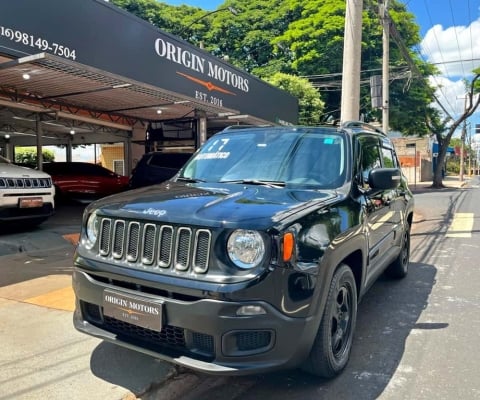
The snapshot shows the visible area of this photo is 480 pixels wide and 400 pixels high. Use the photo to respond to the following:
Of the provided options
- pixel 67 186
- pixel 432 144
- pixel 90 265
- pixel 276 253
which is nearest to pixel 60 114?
pixel 67 186

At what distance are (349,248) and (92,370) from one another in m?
2.09

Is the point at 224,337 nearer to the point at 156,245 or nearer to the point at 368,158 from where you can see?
the point at 156,245

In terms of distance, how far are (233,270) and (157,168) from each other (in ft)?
29.2

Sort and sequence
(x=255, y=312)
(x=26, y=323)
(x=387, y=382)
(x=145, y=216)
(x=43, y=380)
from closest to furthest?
(x=255, y=312), (x=145, y=216), (x=43, y=380), (x=387, y=382), (x=26, y=323)

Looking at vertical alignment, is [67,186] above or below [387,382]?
above

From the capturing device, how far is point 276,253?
257 cm

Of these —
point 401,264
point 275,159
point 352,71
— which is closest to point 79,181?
point 352,71

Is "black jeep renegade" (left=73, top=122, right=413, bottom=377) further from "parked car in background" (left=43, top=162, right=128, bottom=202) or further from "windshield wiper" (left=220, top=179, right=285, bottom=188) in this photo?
"parked car in background" (left=43, top=162, right=128, bottom=202)

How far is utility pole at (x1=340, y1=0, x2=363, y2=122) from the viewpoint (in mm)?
9086

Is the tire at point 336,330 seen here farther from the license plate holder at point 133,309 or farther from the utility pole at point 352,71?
the utility pole at point 352,71

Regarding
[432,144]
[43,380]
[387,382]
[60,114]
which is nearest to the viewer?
[43,380]

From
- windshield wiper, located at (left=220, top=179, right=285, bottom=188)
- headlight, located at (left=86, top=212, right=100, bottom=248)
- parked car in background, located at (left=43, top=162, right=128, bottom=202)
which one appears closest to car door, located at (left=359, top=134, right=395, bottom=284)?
windshield wiper, located at (left=220, top=179, right=285, bottom=188)

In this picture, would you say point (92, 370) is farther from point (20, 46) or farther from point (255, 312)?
point (20, 46)

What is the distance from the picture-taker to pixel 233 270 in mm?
2561
